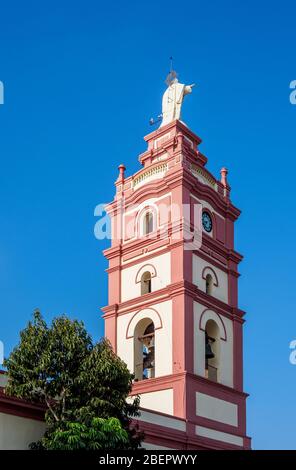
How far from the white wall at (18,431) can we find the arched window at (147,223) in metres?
12.4

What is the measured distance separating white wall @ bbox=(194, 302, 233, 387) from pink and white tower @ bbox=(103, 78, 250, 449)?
0.04 meters

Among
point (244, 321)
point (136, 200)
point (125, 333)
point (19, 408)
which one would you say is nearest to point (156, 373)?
point (125, 333)

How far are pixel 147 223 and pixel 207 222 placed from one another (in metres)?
2.31

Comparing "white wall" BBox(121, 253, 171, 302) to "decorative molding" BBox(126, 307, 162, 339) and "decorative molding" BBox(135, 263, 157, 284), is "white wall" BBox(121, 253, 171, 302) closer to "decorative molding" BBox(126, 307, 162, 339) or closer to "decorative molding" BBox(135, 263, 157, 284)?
"decorative molding" BBox(135, 263, 157, 284)

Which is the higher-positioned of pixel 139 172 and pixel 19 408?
pixel 139 172

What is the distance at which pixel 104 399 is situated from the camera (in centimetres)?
2181

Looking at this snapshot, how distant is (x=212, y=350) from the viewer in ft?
105

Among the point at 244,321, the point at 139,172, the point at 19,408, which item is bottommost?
the point at 19,408

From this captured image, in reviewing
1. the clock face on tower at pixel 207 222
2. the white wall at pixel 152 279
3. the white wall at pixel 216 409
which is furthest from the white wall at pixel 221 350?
the clock face on tower at pixel 207 222

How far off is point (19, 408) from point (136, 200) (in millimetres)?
13692

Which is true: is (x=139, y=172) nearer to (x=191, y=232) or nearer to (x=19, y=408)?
(x=191, y=232)

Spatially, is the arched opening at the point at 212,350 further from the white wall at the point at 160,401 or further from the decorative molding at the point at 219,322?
the white wall at the point at 160,401

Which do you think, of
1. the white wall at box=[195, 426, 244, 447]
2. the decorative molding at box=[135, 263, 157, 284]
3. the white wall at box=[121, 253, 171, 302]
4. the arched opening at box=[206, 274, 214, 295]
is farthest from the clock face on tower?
the white wall at box=[195, 426, 244, 447]
